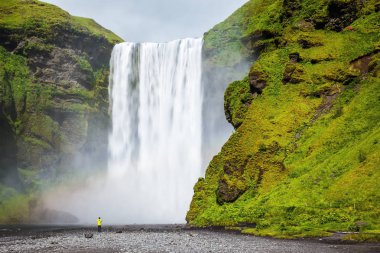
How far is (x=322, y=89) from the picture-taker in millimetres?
54469

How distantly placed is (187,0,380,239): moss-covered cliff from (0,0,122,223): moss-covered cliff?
50896 millimetres

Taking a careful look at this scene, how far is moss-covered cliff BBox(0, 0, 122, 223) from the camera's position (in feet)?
314

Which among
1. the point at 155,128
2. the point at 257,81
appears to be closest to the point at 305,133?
the point at 257,81

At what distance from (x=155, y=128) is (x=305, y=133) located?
52029 millimetres

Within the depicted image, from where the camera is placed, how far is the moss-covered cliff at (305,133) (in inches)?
1352

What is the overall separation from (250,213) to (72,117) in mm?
73252

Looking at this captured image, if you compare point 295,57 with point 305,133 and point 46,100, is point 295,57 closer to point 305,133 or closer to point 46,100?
point 305,133

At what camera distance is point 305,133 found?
4997 centimetres

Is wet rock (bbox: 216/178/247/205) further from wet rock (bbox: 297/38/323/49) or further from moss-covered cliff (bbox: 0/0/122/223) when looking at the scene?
moss-covered cliff (bbox: 0/0/122/223)

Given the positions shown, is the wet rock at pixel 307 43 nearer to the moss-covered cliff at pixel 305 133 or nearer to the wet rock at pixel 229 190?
the moss-covered cliff at pixel 305 133

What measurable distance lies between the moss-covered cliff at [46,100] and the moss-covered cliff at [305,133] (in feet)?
167

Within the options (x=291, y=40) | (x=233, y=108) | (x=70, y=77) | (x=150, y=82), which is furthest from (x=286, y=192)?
(x=70, y=77)

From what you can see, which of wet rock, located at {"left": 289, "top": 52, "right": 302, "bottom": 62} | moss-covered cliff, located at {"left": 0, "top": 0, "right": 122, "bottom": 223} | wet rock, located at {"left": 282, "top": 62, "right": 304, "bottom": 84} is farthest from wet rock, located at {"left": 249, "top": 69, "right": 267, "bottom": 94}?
moss-covered cliff, located at {"left": 0, "top": 0, "right": 122, "bottom": 223}

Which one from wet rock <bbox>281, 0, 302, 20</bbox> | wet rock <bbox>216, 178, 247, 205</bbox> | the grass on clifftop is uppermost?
the grass on clifftop
